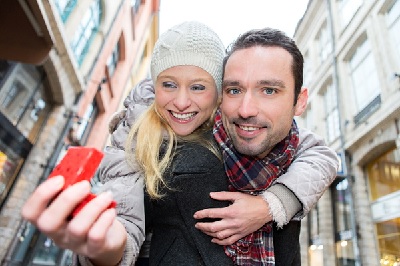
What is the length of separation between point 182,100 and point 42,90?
27.1 feet

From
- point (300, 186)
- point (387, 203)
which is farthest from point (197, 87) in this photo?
point (387, 203)

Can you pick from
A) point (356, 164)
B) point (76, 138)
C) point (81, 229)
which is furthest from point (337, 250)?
point (81, 229)

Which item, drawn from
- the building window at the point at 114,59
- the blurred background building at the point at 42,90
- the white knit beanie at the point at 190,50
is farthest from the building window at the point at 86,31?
the white knit beanie at the point at 190,50

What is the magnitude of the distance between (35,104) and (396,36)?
36.1ft

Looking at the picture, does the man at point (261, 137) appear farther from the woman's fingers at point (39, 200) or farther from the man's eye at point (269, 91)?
the woman's fingers at point (39, 200)

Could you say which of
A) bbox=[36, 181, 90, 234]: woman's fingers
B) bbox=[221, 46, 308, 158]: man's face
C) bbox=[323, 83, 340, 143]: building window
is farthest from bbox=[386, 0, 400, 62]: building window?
bbox=[36, 181, 90, 234]: woman's fingers

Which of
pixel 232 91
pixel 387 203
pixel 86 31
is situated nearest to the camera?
pixel 232 91

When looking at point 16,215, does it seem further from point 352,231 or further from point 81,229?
point 352,231

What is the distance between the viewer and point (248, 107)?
1.83 metres

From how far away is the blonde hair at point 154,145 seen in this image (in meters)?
1.66

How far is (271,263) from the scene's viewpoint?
163cm

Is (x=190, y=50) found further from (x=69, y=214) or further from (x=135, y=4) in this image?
(x=135, y=4)

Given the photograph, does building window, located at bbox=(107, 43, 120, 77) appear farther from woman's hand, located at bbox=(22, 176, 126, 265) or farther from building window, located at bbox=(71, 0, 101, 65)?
woman's hand, located at bbox=(22, 176, 126, 265)

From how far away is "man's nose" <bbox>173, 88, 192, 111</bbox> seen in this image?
207 centimetres
